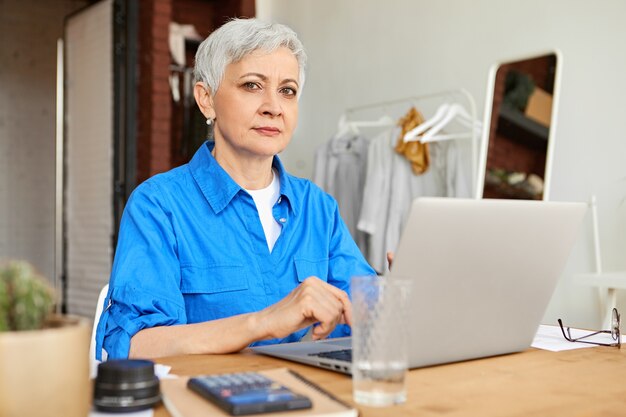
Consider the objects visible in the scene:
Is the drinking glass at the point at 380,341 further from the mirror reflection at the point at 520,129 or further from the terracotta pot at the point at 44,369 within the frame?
the mirror reflection at the point at 520,129

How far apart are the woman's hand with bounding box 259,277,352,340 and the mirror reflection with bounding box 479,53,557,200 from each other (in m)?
2.06

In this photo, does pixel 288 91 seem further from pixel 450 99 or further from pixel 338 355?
pixel 450 99

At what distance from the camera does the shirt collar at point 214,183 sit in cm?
160

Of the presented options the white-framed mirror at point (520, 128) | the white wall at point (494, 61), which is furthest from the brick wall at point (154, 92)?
the white-framed mirror at point (520, 128)

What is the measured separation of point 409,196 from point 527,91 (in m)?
0.79

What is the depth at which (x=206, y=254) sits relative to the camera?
5.03ft

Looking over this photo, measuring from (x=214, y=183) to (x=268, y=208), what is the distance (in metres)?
0.15

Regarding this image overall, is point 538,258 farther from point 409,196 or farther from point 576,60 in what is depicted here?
point 409,196

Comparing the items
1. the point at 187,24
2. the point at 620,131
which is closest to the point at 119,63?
the point at 187,24

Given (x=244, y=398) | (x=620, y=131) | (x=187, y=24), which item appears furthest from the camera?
(x=187, y=24)

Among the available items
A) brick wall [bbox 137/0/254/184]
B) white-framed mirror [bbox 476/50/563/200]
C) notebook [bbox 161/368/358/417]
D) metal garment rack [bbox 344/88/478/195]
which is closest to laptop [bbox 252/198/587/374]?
notebook [bbox 161/368/358/417]

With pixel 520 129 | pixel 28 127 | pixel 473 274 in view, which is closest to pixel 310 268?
pixel 473 274

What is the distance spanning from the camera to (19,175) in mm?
6543

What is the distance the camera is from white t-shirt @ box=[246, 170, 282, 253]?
1667 mm
